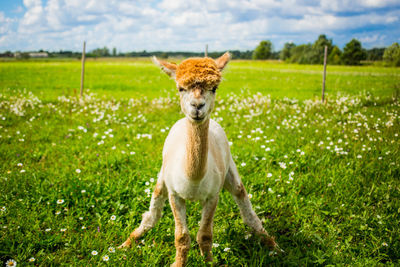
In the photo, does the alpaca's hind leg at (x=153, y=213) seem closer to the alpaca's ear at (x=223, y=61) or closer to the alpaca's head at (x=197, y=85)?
the alpaca's head at (x=197, y=85)

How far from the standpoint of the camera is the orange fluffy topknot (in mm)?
2312

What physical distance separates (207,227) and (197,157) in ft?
2.98

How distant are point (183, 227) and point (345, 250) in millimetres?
2014

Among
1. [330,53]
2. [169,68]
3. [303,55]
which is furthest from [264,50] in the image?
[169,68]

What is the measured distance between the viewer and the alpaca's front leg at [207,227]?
2.93 m

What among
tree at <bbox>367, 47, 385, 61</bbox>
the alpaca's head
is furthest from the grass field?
tree at <bbox>367, 47, 385, 61</bbox>

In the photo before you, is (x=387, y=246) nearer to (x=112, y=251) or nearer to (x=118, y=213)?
(x=112, y=251)

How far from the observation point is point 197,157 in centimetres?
258

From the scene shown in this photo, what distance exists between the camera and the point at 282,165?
507 centimetres

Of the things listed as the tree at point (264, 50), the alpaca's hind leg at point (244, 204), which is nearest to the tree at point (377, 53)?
the alpaca's hind leg at point (244, 204)

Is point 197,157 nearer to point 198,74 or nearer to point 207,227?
point 198,74

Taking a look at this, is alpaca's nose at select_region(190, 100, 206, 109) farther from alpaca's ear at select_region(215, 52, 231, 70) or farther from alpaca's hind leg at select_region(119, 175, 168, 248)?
alpaca's hind leg at select_region(119, 175, 168, 248)

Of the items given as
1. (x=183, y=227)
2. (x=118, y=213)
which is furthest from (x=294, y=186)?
(x=118, y=213)

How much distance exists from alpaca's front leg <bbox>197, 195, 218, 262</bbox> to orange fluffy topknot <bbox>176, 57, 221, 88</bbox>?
1264 mm
